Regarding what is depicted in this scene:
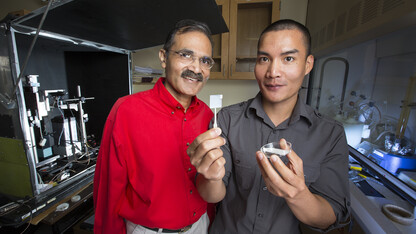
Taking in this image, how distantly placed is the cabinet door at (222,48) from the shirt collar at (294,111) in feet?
4.52

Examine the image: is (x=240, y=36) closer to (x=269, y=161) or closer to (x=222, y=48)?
(x=222, y=48)

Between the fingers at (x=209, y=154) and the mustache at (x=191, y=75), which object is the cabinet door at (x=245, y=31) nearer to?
the mustache at (x=191, y=75)

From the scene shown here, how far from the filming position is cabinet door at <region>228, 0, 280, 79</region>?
6.79 feet

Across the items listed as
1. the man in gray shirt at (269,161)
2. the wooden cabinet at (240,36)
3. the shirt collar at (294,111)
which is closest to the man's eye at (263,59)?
the man in gray shirt at (269,161)

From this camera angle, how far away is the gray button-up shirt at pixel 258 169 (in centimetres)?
72

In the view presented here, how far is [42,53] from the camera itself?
5.37ft

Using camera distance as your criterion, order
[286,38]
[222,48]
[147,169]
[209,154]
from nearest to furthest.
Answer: [209,154], [286,38], [147,169], [222,48]

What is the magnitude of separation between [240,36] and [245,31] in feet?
0.26

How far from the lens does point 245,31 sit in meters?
2.22

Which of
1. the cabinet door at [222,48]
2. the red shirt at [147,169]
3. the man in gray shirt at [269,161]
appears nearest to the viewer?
the man in gray shirt at [269,161]

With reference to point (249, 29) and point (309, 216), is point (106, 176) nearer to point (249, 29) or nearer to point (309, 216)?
point (309, 216)

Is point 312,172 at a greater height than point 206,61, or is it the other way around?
point 206,61

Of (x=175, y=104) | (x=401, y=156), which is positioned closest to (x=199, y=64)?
(x=175, y=104)

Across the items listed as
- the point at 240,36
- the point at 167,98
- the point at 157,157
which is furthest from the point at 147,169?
the point at 240,36
